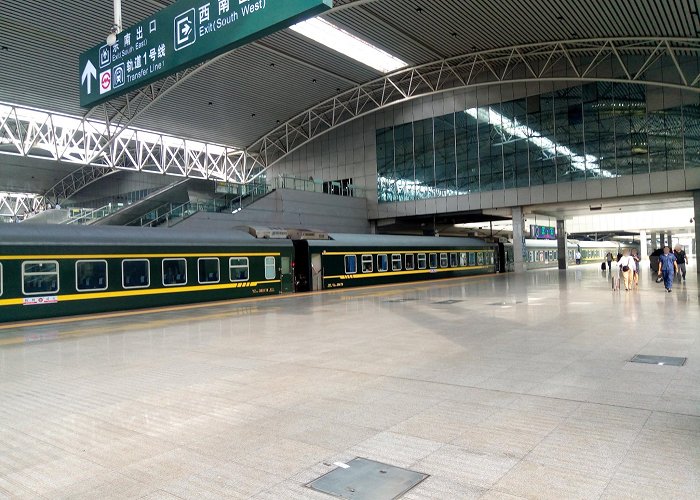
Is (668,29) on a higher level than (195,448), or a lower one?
higher

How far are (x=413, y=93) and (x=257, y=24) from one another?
35112 millimetres

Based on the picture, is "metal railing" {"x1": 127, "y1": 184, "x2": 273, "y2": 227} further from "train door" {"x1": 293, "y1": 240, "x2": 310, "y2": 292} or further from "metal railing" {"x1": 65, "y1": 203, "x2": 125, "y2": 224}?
"train door" {"x1": 293, "y1": 240, "x2": 310, "y2": 292}

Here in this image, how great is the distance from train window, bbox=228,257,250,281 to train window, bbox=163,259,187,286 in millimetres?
2316

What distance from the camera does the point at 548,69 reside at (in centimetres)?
3825

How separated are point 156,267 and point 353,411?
1464 centimetres

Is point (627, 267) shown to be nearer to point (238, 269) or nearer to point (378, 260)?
point (378, 260)

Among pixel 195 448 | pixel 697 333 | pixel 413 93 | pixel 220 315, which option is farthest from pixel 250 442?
pixel 413 93

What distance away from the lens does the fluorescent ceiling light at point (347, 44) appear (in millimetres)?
30027

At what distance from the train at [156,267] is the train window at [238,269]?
41 mm

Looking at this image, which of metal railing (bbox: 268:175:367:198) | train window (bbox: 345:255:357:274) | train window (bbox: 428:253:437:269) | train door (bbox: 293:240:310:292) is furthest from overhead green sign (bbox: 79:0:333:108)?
train window (bbox: 428:253:437:269)

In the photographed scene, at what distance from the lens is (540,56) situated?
119 feet

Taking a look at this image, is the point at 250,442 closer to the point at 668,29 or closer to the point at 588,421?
the point at 588,421

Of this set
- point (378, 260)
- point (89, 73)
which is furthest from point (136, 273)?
point (378, 260)

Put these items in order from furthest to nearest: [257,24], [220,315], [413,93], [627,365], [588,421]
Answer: [413,93]
[220,315]
[257,24]
[627,365]
[588,421]
